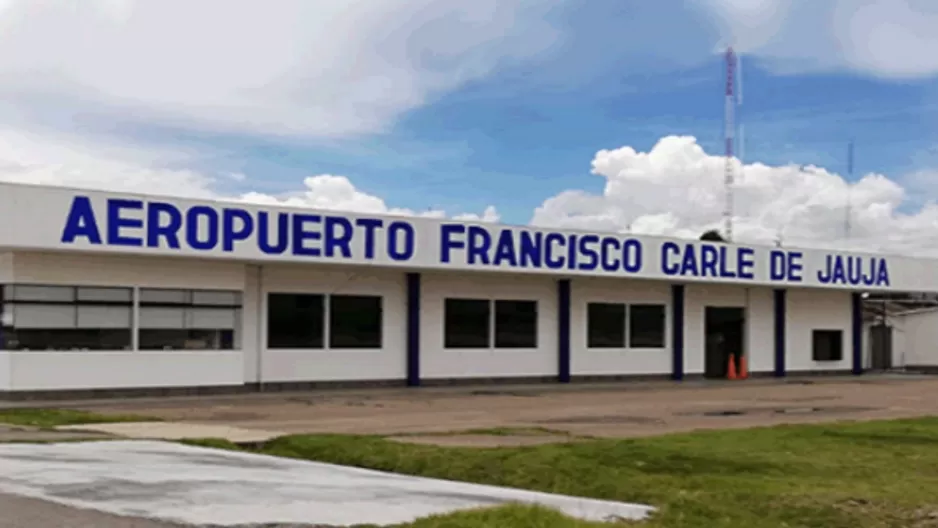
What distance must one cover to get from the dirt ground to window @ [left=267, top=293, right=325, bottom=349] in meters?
1.87

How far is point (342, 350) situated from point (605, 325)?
10104 millimetres

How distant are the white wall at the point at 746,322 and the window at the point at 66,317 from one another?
20646 mm

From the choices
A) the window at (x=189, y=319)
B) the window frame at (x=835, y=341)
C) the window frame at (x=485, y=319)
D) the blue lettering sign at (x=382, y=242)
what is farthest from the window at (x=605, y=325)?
the window at (x=189, y=319)

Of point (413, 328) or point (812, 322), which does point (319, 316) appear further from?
point (812, 322)

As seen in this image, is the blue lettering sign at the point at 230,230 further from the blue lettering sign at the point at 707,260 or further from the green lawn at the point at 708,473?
the green lawn at the point at 708,473

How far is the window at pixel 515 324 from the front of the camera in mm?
36906

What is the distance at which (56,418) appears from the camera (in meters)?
21.7

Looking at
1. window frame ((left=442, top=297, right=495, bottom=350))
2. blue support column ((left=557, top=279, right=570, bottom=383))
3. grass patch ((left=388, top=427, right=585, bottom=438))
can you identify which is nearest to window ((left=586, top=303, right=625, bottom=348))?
blue support column ((left=557, top=279, right=570, bottom=383))

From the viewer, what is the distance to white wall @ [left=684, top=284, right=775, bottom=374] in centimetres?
4219

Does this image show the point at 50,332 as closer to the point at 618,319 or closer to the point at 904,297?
the point at 618,319

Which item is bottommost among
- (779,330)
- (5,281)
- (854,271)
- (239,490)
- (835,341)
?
(239,490)

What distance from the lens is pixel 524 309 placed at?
123 feet

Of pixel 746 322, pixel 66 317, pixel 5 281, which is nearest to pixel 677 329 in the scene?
pixel 746 322

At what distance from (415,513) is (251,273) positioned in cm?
2159
